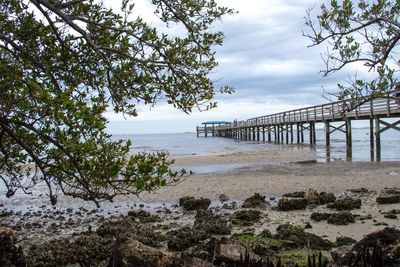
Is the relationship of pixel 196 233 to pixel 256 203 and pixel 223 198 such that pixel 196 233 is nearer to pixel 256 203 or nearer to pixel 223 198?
pixel 256 203

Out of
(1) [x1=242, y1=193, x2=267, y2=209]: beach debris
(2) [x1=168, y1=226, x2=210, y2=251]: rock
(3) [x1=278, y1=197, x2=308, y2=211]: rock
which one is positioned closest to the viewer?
(2) [x1=168, y1=226, x2=210, y2=251]: rock

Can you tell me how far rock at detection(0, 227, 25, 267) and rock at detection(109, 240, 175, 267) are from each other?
1349mm

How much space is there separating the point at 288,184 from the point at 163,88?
33.5ft

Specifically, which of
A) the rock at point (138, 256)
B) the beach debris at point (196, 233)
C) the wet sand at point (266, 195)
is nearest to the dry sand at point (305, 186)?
the wet sand at point (266, 195)

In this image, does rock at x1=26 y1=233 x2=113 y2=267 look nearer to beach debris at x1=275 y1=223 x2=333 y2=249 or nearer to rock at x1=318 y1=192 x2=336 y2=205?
beach debris at x1=275 y1=223 x2=333 y2=249

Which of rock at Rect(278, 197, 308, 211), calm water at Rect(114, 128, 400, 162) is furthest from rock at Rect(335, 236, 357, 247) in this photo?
calm water at Rect(114, 128, 400, 162)

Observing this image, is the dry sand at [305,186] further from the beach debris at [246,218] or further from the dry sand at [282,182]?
the beach debris at [246,218]

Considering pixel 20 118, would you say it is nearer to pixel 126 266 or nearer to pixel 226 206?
pixel 126 266

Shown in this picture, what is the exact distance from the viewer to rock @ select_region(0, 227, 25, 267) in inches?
210

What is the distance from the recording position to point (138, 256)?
4.98 m

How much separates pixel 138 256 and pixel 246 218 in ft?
14.0

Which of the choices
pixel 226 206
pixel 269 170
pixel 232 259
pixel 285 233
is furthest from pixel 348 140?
pixel 232 259

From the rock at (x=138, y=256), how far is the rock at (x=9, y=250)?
53.1 inches

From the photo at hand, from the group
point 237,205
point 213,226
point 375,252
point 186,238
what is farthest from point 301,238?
point 237,205
